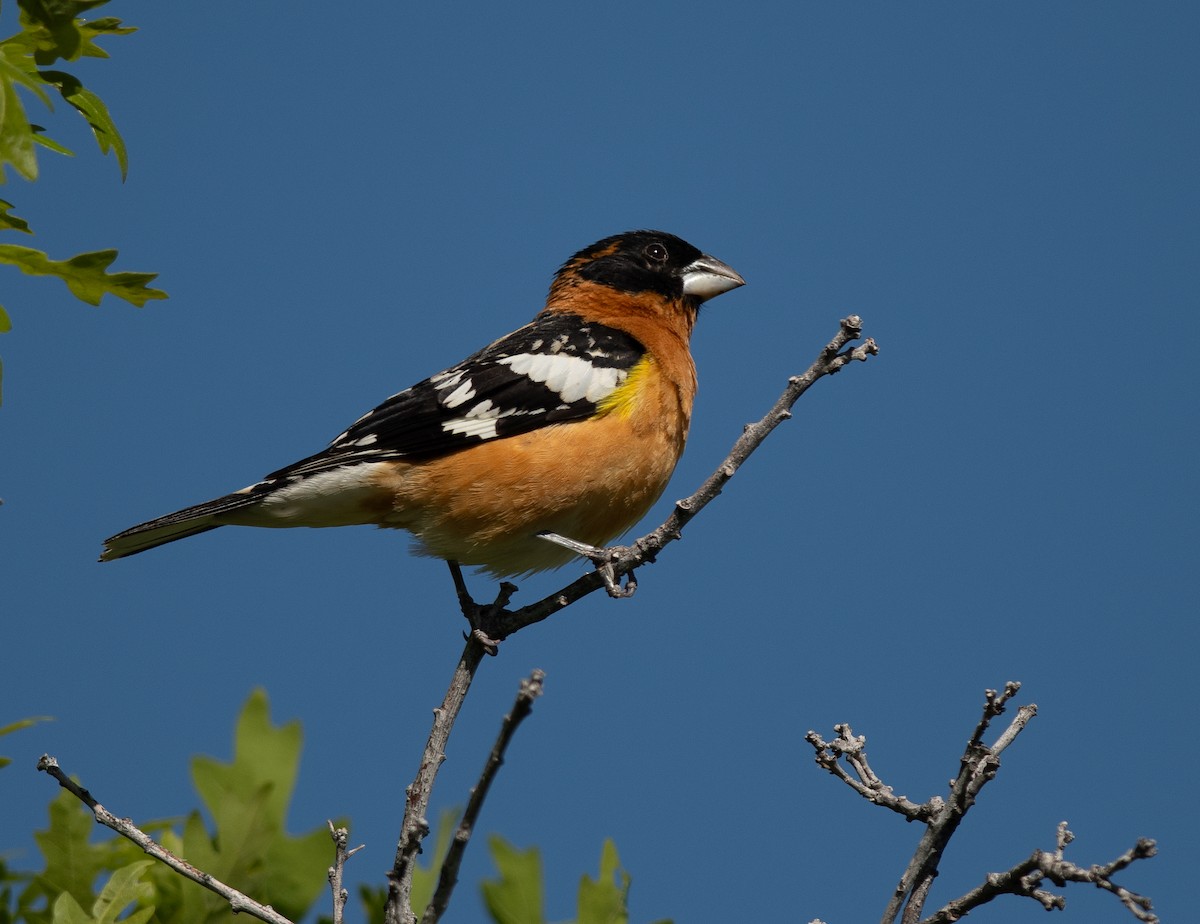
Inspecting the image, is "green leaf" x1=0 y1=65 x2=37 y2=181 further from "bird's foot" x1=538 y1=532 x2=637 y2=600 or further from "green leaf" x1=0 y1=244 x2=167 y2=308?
"bird's foot" x1=538 y1=532 x2=637 y2=600

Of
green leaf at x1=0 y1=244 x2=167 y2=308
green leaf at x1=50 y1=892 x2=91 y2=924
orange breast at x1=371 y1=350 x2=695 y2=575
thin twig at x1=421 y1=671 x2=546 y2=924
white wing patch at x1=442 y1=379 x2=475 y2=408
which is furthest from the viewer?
white wing patch at x1=442 y1=379 x2=475 y2=408

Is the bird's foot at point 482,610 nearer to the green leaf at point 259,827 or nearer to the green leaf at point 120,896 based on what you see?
the green leaf at point 259,827

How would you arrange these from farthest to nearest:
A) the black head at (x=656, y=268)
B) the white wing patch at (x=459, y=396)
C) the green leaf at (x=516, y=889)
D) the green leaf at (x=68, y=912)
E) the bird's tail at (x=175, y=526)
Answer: the black head at (x=656, y=268)
the white wing patch at (x=459, y=396)
the bird's tail at (x=175, y=526)
the green leaf at (x=516, y=889)
the green leaf at (x=68, y=912)

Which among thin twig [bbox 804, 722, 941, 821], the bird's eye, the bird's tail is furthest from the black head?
thin twig [bbox 804, 722, 941, 821]

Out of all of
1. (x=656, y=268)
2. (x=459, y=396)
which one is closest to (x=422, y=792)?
(x=459, y=396)

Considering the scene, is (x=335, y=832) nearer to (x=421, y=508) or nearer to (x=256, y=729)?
(x=256, y=729)

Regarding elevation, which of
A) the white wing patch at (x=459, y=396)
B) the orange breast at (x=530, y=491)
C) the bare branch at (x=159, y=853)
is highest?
the white wing patch at (x=459, y=396)

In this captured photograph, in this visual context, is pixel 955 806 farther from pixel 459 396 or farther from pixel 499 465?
pixel 459 396

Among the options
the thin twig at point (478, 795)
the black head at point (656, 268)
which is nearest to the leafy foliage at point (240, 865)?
the thin twig at point (478, 795)

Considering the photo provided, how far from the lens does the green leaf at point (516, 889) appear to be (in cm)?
308

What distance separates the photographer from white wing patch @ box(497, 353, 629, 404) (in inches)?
217

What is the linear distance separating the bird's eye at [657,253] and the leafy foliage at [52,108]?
429 centimetres

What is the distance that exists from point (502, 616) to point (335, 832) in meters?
1.60

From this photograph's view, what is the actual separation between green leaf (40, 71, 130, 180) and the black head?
412cm
